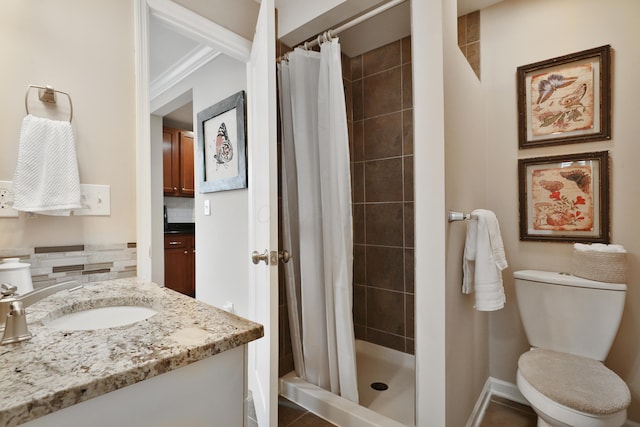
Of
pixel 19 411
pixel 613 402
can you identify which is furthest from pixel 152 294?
pixel 613 402

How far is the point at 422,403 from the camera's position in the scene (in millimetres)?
1282

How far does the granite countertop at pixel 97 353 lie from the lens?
18.1 inches

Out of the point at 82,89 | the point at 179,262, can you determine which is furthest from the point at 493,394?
the point at 179,262

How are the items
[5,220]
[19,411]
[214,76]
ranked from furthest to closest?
[214,76] → [5,220] → [19,411]

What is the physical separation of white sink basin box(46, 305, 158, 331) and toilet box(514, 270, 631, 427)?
4.91 ft

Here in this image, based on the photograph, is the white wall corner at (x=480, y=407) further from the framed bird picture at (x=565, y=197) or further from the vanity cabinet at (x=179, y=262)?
the vanity cabinet at (x=179, y=262)

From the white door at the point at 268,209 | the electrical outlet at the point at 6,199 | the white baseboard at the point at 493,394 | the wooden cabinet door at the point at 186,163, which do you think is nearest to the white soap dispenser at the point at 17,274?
the electrical outlet at the point at 6,199

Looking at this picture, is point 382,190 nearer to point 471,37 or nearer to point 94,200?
point 471,37

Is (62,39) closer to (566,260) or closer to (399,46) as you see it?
(399,46)

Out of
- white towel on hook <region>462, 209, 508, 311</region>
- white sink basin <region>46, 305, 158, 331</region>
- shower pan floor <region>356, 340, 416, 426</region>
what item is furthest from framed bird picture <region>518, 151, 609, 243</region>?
white sink basin <region>46, 305, 158, 331</region>

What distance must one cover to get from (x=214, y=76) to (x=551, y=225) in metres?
2.61

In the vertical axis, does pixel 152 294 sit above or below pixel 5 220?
below

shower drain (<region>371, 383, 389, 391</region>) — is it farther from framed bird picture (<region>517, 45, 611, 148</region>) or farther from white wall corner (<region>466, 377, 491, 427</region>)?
framed bird picture (<region>517, 45, 611, 148</region>)

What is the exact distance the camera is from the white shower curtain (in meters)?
1.67
